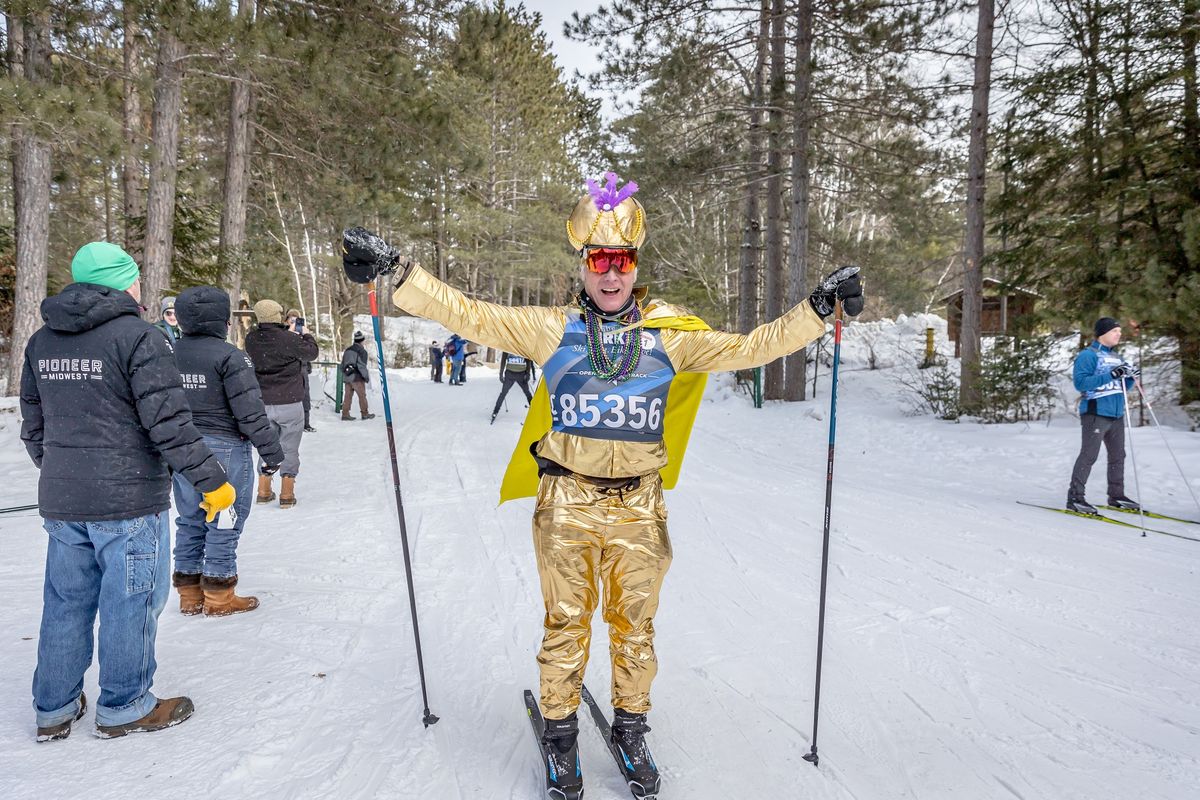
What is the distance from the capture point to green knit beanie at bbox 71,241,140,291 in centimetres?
272

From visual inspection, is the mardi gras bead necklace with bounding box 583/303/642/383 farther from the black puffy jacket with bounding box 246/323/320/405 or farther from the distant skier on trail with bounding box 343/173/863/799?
the black puffy jacket with bounding box 246/323/320/405

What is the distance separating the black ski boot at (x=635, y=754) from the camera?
2.53 metres

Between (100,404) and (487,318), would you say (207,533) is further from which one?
(487,318)

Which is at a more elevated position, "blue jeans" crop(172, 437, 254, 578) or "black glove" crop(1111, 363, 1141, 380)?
"black glove" crop(1111, 363, 1141, 380)

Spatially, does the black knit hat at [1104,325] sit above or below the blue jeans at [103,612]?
above

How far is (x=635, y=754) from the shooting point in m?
2.60

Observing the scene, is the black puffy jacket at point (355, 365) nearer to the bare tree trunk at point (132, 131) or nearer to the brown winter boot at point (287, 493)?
the bare tree trunk at point (132, 131)

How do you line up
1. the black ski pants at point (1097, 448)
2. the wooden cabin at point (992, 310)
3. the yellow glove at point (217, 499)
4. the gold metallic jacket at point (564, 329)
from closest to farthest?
the gold metallic jacket at point (564, 329), the yellow glove at point (217, 499), the black ski pants at point (1097, 448), the wooden cabin at point (992, 310)

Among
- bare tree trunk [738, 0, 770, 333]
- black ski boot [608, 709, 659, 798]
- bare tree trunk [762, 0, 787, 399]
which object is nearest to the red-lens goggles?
black ski boot [608, 709, 659, 798]

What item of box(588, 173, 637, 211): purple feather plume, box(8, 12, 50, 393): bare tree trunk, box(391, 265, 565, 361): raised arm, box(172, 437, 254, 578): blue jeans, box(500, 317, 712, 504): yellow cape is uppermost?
box(8, 12, 50, 393): bare tree trunk

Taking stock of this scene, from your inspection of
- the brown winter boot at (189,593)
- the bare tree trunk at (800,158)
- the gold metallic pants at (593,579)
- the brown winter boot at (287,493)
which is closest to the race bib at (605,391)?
the gold metallic pants at (593,579)

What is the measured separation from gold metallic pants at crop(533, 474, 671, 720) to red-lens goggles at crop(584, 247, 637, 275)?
86 cm

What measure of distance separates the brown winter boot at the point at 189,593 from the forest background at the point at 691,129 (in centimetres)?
568

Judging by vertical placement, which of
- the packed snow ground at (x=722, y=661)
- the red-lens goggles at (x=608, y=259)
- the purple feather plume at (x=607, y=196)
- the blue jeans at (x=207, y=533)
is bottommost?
the packed snow ground at (x=722, y=661)
